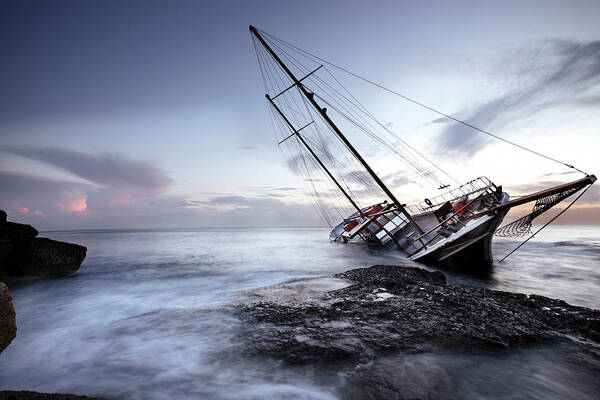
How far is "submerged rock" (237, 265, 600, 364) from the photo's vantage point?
4.00 meters

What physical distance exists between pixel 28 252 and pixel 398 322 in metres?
15.6

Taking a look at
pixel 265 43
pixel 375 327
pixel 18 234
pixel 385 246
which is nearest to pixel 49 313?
pixel 18 234

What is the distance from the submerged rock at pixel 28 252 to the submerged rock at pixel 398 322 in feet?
37.3

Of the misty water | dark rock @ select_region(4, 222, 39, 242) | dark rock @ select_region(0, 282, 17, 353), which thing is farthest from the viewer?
dark rock @ select_region(4, 222, 39, 242)

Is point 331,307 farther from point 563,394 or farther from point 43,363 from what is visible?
point 43,363

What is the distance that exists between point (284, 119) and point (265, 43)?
11474mm

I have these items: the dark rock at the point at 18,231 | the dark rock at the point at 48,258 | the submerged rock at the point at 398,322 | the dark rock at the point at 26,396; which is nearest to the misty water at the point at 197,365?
the submerged rock at the point at 398,322

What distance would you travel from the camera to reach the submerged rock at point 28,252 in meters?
10.4

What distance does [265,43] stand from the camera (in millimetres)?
12844

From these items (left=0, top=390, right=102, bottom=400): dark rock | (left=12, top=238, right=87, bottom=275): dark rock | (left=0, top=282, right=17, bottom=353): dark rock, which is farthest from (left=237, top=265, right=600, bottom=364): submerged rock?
(left=12, top=238, right=87, bottom=275): dark rock

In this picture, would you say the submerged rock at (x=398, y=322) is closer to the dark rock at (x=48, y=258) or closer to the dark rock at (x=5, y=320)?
the dark rock at (x=5, y=320)

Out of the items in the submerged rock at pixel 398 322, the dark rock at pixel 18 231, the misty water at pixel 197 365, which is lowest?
the misty water at pixel 197 365

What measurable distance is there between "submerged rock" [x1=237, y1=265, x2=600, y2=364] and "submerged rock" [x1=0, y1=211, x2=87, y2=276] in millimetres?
11356

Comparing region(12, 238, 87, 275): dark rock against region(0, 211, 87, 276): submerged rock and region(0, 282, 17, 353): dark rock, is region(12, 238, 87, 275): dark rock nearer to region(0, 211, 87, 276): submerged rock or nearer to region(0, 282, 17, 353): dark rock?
region(0, 211, 87, 276): submerged rock
